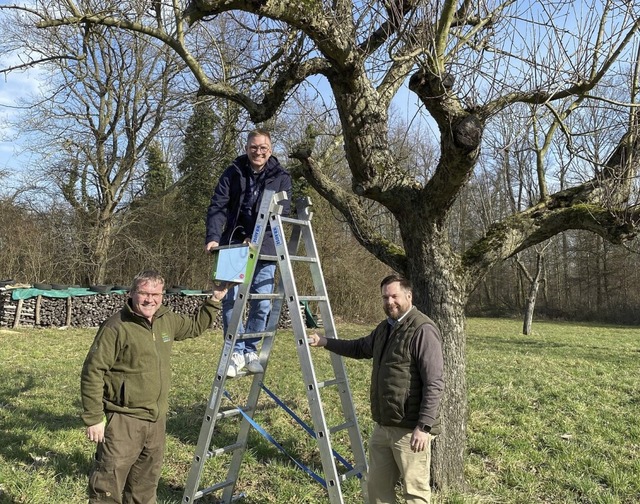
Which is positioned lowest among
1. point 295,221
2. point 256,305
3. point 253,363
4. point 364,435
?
point 364,435

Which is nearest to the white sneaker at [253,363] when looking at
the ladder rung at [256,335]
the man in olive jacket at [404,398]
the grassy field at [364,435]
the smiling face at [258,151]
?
the ladder rung at [256,335]

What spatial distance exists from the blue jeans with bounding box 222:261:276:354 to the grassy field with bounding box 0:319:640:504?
1.39m

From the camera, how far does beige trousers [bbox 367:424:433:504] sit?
3.31 m

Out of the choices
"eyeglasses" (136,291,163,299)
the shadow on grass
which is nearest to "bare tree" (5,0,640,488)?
"eyeglasses" (136,291,163,299)

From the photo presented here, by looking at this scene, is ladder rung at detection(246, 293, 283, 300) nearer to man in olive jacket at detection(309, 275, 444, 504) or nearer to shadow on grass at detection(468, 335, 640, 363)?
man in olive jacket at detection(309, 275, 444, 504)

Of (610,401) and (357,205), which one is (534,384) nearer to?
(610,401)

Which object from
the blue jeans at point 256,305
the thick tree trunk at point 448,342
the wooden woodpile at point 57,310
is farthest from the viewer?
the wooden woodpile at point 57,310

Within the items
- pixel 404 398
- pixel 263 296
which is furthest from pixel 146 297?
pixel 404 398

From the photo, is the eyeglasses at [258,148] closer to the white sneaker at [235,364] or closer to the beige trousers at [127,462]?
the white sneaker at [235,364]

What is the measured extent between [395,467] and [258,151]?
8.45 ft

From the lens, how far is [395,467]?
3.56 m

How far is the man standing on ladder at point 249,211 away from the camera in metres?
4.01

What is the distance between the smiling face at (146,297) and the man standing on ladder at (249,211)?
2.06 ft

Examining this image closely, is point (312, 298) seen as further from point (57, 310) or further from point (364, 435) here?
point (57, 310)
